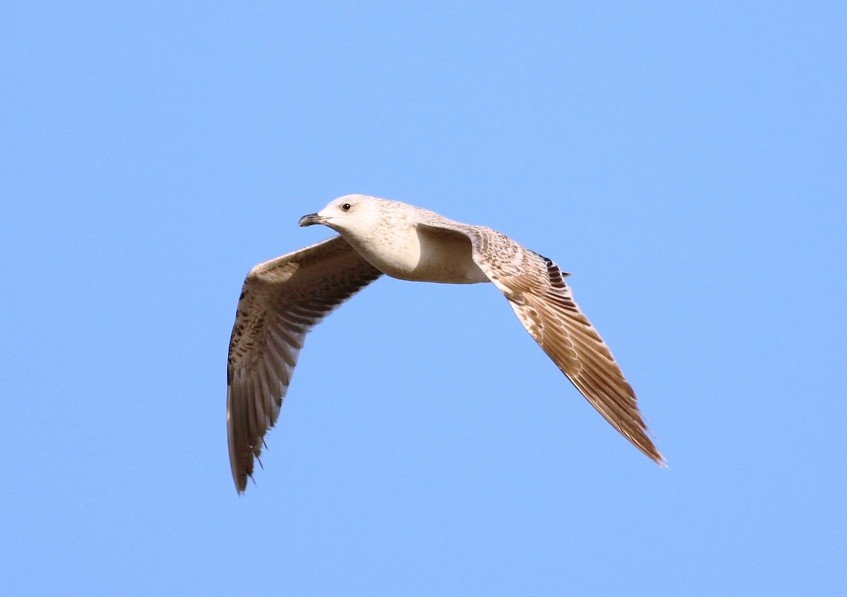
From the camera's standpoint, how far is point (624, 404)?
10320 mm

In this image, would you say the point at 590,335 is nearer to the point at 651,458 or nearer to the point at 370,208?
the point at 651,458

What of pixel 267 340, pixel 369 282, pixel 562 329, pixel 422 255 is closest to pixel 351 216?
pixel 422 255

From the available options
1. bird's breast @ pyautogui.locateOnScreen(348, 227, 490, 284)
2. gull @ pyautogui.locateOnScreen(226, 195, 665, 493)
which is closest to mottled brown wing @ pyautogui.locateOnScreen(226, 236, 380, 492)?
gull @ pyautogui.locateOnScreen(226, 195, 665, 493)

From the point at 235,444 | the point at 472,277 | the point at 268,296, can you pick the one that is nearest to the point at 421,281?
the point at 472,277

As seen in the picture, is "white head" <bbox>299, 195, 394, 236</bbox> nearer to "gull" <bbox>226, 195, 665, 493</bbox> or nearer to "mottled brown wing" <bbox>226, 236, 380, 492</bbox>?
"gull" <bbox>226, 195, 665, 493</bbox>

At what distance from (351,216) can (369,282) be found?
2.18 metres

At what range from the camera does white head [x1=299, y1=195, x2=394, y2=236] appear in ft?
40.6

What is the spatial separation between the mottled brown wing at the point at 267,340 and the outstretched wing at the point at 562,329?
3053 mm

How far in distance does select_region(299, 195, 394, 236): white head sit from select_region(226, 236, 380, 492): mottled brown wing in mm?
1830

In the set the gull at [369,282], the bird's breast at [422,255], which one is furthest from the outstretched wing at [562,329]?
the bird's breast at [422,255]

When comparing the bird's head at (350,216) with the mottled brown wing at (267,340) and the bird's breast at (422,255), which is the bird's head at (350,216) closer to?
the bird's breast at (422,255)

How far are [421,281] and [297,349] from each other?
239cm

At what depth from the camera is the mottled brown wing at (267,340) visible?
14430 mm

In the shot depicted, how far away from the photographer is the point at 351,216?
1243 centimetres
